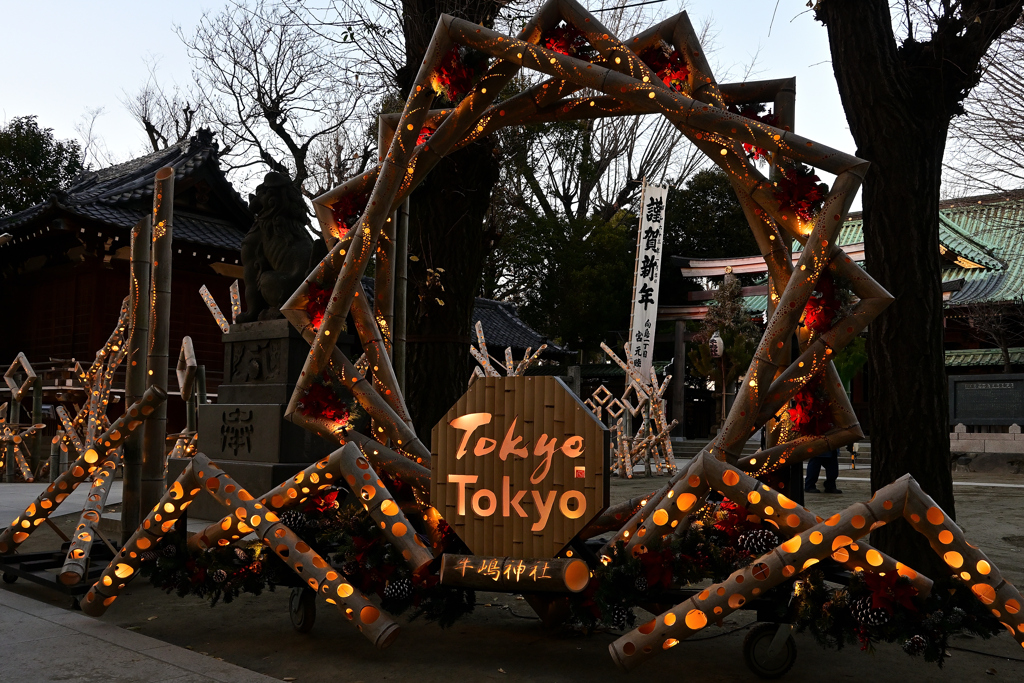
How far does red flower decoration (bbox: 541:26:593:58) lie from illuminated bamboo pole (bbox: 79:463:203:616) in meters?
2.73

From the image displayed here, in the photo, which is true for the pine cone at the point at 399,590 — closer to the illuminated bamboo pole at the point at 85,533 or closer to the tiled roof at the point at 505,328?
the illuminated bamboo pole at the point at 85,533

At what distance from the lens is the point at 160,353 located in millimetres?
5320

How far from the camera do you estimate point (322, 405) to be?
13.5ft

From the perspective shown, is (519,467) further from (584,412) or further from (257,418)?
(257,418)

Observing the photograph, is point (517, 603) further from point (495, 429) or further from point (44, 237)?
point (44, 237)

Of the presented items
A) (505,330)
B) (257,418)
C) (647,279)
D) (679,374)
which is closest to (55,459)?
(257,418)

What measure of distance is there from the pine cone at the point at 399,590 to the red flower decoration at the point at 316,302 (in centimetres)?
148

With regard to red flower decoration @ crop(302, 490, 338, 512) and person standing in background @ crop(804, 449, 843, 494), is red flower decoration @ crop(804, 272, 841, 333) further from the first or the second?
person standing in background @ crop(804, 449, 843, 494)

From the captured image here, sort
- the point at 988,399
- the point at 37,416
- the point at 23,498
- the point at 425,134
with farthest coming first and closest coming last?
1. the point at 988,399
2. the point at 37,416
3. the point at 23,498
4. the point at 425,134

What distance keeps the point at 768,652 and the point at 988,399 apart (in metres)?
18.8

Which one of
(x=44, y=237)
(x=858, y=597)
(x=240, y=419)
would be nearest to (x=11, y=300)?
(x=44, y=237)

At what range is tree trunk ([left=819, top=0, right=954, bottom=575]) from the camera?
4461mm

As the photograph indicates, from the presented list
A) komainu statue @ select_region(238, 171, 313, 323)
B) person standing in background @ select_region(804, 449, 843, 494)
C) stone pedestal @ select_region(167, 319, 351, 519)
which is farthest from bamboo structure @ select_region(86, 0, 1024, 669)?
person standing in background @ select_region(804, 449, 843, 494)

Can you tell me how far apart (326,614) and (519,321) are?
22.1 metres
